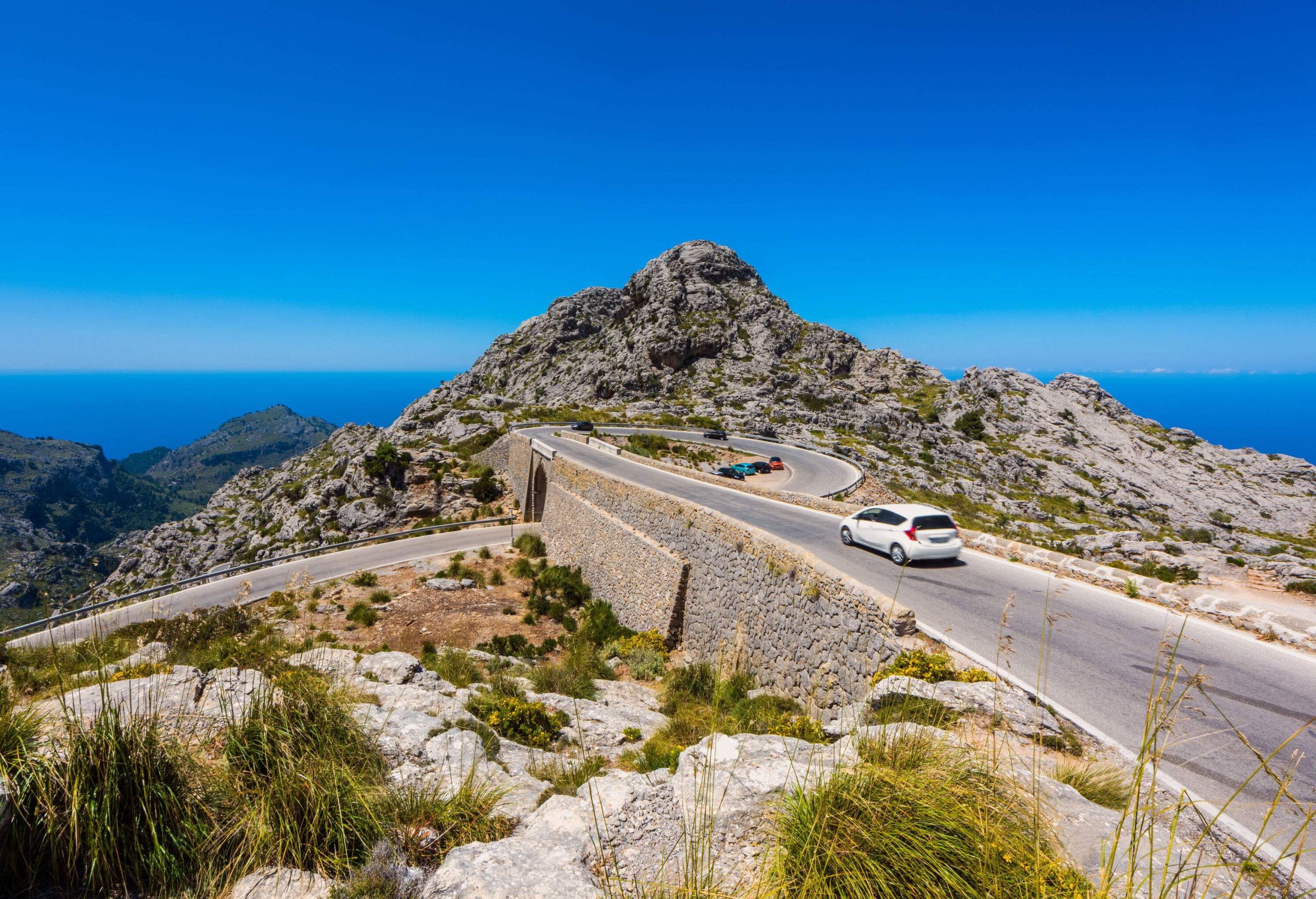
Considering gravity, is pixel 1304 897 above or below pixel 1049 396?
below

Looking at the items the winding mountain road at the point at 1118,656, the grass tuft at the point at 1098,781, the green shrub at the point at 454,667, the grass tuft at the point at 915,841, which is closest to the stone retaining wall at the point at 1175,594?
the winding mountain road at the point at 1118,656

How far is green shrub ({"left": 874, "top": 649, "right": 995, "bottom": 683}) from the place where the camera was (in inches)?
301

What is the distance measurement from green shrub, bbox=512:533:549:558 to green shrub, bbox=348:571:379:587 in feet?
24.2

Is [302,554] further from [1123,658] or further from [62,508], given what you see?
[62,508]

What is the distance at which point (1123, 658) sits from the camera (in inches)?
344

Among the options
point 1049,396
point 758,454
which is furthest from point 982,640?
point 1049,396

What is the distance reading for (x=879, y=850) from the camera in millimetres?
3436

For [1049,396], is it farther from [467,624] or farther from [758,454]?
[467,624]

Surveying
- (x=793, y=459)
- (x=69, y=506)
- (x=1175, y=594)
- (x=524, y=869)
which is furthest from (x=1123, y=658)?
(x=69, y=506)

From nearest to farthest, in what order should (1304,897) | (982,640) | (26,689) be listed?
1. (1304,897)
2. (26,689)
3. (982,640)

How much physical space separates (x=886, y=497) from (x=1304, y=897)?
102 ft

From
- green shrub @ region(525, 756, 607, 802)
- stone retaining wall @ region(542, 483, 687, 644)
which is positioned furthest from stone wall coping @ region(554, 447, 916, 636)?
green shrub @ region(525, 756, 607, 802)

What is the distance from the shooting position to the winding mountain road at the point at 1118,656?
6.12 metres

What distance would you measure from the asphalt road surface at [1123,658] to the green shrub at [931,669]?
1.61ft
